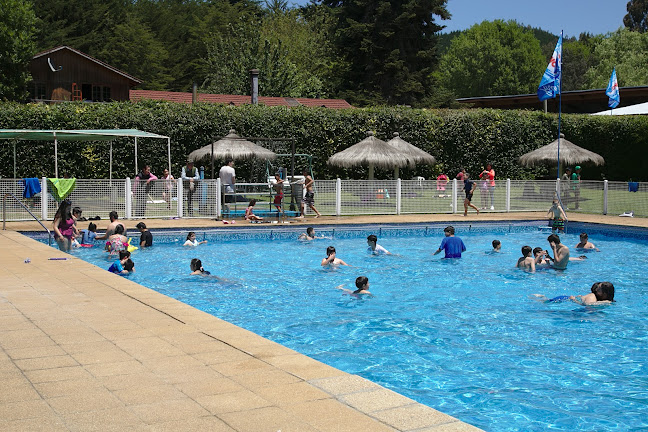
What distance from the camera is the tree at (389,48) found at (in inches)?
2073

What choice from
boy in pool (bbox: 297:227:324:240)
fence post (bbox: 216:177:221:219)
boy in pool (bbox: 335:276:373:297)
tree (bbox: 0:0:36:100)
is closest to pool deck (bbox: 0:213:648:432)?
boy in pool (bbox: 335:276:373:297)

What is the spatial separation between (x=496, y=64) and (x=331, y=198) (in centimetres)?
7363

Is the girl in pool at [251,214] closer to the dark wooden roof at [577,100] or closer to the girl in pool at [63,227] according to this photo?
the girl in pool at [63,227]

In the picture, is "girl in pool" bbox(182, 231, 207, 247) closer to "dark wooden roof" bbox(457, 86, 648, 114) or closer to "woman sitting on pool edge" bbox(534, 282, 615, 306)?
"woman sitting on pool edge" bbox(534, 282, 615, 306)

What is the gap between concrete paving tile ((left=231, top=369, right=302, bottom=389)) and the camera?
198 inches

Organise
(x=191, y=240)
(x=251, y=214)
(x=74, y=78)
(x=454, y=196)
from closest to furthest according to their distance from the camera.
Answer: (x=191, y=240) < (x=251, y=214) < (x=454, y=196) < (x=74, y=78)

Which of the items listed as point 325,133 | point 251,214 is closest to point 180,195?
point 251,214

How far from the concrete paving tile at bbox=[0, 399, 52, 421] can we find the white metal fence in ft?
50.1

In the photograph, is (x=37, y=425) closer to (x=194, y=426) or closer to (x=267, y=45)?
(x=194, y=426)

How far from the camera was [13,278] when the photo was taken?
9.89m

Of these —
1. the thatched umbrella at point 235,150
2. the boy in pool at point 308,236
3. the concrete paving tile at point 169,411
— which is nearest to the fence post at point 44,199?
the thatched umbrella at point 235,150

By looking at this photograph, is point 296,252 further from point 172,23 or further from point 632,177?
point 172,23

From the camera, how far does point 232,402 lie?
15.3 feet

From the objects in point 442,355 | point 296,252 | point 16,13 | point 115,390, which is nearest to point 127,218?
point 296,252
